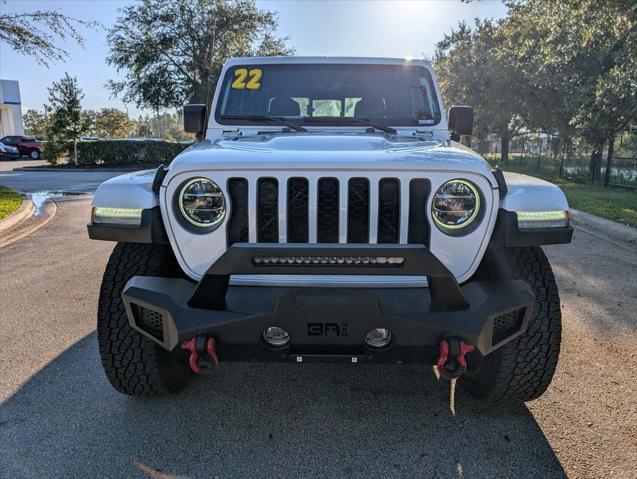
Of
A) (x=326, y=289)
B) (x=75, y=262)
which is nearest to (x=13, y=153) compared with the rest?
(x=75, y=262)

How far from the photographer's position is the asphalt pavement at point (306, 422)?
2172 millimetres

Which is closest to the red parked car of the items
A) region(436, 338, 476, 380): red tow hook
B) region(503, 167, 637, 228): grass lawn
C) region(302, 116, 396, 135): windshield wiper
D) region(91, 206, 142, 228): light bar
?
region(503, 167, 637, 228): grass lawn

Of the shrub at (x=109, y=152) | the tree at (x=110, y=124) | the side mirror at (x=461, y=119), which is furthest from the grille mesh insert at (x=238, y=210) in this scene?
the tree at (x=110, y=124)

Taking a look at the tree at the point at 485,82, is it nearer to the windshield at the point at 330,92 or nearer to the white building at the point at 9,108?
the windshield at the point at 330,92

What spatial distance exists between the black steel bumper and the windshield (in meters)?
1.85

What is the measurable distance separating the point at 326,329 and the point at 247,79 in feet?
7.62

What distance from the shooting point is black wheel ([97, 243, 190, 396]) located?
234 cm

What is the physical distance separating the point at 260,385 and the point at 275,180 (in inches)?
51.0

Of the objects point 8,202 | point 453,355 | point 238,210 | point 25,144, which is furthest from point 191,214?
point 25,144

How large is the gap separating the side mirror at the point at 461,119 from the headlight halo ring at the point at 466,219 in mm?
1672

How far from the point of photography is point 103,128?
181ft

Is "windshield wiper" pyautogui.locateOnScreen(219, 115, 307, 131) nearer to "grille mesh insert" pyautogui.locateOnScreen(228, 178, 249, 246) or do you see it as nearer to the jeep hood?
the jeep hood

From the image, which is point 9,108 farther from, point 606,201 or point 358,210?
point 358,210

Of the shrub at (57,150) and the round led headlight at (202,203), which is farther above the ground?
the round led headlight at (202,203)
